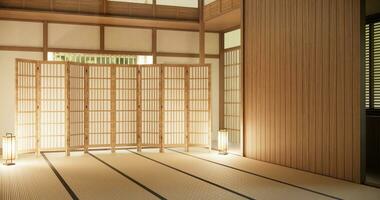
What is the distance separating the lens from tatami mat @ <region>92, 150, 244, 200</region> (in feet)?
14.4

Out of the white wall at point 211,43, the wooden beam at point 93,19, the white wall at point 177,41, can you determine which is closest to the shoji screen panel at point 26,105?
the wooden beam at point 93,19

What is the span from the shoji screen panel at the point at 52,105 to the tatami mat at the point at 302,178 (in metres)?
2.45

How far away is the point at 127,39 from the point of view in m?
9.30

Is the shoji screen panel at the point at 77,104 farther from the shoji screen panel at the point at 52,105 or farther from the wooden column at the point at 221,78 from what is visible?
the wooden column at the point at 221,78

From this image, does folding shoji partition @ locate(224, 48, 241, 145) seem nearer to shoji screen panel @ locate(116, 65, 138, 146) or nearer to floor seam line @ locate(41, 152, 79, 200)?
shoji screen panel @ locate(116, 65, 138, 146)

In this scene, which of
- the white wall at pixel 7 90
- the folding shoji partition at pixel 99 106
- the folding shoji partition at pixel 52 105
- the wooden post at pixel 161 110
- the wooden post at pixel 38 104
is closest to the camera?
the wooden post at pixel 38 104

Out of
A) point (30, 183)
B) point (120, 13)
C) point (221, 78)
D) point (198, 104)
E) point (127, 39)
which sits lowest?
point (30, 183)

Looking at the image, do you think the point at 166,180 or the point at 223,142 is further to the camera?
the point at 223,142

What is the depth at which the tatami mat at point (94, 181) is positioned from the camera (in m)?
4.41

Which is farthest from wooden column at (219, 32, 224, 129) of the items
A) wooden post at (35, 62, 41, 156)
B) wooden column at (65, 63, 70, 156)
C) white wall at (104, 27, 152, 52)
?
wooden post at (35, 62, 41, 156)

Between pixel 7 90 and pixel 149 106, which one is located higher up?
pixel 7 90

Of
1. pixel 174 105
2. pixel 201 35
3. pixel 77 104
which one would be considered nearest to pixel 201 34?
pixel 201 35

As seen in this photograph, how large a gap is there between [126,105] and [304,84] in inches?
139

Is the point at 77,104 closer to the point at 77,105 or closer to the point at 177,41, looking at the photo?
the point at 77,105
